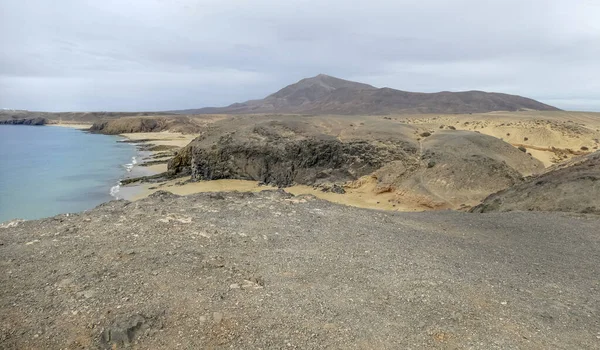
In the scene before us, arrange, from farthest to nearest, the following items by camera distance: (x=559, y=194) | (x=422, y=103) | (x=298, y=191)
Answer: (x=422, y=103)
(x=298, y=191)
(x=559, y=194)

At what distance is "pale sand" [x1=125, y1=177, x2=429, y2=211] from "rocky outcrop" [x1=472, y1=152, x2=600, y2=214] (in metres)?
4.43

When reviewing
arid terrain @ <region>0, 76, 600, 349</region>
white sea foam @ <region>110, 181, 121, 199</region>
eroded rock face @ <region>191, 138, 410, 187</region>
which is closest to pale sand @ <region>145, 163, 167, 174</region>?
white sea foam @ <region>110, 181, 121, 199</region>

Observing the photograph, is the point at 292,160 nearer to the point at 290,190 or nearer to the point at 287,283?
the point at 290,190

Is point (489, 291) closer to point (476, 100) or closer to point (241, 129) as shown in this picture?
point (241, 129)

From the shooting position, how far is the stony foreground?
5.59m

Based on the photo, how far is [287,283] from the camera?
7043 millimetres

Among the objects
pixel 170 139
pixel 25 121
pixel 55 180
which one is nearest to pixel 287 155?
pixel 55 180

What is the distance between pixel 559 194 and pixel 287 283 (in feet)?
37.6

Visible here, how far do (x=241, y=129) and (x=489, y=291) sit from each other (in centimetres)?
2509

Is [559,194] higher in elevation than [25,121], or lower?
lower

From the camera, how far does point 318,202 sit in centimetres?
1310

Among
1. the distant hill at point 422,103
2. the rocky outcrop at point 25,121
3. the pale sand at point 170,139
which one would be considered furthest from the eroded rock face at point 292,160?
the rocky outcrop at point 25,121

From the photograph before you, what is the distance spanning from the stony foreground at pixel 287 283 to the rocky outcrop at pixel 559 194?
92.5 inches

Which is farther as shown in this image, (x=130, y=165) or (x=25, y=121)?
(x=25, y=121)
